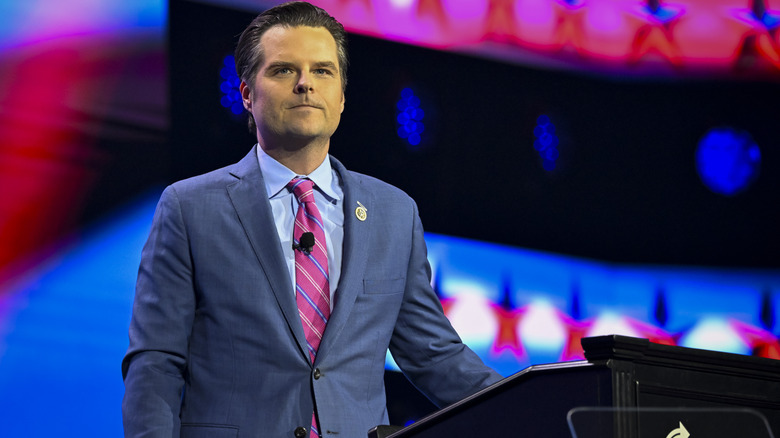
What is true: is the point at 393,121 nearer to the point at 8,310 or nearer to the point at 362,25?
the point at 362,25

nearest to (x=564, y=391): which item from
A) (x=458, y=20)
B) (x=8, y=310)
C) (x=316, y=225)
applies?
(x=316, y=225)

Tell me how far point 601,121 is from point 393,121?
809 mm

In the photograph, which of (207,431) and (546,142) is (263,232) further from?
(546,142)

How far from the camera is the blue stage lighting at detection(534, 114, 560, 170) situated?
3.52 metres

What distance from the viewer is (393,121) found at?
331cm

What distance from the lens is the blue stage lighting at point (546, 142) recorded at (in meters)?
3.52

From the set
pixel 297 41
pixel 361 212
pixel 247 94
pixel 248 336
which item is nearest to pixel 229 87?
pixel 247 94

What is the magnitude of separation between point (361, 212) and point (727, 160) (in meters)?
1.98

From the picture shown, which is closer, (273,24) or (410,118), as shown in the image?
(273,24)

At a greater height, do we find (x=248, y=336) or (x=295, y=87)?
(x=295, y=87)

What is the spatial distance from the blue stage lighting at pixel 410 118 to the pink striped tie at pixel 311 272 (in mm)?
1175

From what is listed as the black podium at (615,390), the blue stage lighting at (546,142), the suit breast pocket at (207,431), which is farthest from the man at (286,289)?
the blue stage lighting at (546,142)

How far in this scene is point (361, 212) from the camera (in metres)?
2.21

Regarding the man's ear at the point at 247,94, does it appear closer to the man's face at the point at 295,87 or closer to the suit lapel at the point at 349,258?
the man's face at the point at 295,87
